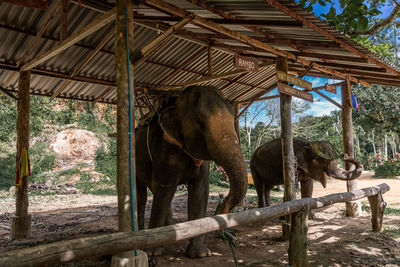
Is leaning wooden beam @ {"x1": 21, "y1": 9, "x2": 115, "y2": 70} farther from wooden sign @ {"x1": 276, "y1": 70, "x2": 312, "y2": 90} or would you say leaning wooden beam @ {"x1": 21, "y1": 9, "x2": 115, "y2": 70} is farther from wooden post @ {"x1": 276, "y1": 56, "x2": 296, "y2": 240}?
wooden post @ {"x1": 276, "y1": 56, "x2": 296, "y2": 240}

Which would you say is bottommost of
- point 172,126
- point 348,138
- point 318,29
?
point 348,138

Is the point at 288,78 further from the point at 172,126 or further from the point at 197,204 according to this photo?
the point at 197,204

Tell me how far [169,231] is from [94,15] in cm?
407

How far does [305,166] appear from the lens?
24.0 feet

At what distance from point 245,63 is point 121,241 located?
3665mm

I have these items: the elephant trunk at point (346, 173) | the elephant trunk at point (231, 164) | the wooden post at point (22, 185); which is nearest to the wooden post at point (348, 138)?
the elephant trunk at point (346, 173)

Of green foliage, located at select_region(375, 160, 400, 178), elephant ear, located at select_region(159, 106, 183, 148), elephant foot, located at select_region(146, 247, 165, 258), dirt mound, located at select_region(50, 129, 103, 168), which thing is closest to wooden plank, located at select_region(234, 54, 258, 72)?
elephant ear, located at select_region(159, 106, 183, 148)

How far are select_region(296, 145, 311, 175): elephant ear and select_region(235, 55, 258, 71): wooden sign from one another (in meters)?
2.94

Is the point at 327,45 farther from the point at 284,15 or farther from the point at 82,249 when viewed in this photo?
the point at 82,249

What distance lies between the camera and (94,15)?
5.20m

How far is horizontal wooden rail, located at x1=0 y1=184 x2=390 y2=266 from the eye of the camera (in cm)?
186

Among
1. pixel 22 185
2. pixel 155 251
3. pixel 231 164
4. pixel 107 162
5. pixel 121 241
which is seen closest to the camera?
pixel 121 241

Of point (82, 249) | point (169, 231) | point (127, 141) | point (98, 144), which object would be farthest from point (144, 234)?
point (98, 144)

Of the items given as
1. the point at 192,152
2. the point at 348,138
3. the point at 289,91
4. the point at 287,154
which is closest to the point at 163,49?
the point at 289,91
